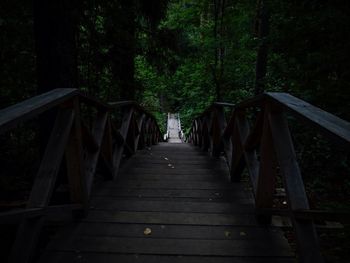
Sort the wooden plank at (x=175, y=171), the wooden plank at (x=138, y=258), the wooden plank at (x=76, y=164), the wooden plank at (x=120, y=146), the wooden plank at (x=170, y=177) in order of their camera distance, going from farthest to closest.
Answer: the wooden plank at (x=175, y=171), the wooden plank at (x=120, y=146), the wooden plank at (x=170, y=177), the wooden plank at (x=76, y=164), the wooden plank at (x=138, y=258)

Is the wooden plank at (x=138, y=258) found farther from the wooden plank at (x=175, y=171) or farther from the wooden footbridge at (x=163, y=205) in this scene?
the wooden plank at (x=175, y=171)

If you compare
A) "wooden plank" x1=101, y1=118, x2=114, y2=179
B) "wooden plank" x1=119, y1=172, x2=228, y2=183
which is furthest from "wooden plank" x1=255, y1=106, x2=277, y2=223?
"wooden plank" x1=101, y1=118, x2=114, y2=179

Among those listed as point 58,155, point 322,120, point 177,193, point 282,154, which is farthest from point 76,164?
point 322,120

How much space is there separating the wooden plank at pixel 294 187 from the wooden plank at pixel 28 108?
168 centimetres

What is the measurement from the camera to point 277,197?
3686 millimetres

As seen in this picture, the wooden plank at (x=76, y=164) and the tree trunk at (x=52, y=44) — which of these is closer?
the wooden plank at (x=76, y=164)

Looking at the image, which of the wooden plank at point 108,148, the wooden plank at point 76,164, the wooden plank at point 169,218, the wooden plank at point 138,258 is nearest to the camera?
the wooden plank at point 138,258

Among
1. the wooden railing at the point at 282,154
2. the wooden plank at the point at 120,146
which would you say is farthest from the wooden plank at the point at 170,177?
the wooden railing at the point at 282,154

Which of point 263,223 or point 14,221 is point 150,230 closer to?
point 263,223

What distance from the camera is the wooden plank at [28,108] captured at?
1.71 meters

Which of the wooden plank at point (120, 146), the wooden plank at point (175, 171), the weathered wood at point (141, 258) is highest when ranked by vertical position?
the wooden plank at point (120, 146)

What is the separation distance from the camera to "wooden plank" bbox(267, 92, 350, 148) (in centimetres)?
160

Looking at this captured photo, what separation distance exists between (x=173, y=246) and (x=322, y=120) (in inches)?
56.8

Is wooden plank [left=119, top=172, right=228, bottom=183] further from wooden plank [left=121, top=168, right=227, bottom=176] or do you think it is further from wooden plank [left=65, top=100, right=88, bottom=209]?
wooden plank [left=65, top=100, right=88, bottom=209]
